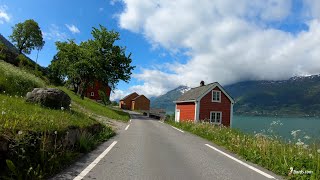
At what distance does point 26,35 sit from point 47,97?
81.0 metres

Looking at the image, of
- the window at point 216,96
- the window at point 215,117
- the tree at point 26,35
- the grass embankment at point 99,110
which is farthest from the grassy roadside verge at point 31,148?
the tree at point 26,35

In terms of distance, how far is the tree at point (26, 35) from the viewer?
85812 millimetres

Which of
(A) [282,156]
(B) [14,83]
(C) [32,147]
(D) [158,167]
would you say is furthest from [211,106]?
(C) [32,147]

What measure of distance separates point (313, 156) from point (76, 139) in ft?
24.6

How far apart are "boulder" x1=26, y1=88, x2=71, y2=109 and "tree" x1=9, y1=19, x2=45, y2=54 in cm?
7926

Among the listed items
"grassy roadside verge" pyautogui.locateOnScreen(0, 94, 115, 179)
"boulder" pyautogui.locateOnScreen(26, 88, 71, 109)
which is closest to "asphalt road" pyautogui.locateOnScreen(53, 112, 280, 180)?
"grassy roadside verge" pyautogui.locateOnScreen(0, 94, 115, 179)

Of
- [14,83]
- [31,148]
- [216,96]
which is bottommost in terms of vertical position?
[31,148]

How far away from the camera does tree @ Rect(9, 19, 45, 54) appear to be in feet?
282

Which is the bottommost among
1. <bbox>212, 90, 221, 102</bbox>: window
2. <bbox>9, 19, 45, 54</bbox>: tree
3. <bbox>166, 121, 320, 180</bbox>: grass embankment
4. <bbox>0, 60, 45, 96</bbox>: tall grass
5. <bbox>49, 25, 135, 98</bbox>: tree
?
<bbox>166, 121, 320, 180</bbox>: grass embankment

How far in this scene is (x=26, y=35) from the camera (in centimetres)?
8688

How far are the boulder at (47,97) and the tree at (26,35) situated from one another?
79.3m

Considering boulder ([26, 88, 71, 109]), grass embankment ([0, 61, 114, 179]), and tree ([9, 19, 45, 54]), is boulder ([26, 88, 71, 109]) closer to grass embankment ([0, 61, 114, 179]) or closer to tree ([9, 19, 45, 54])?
grass embankment ([0, 61, 114, 179])

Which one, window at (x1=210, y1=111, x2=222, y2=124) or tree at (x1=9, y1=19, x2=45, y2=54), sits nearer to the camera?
window at (x1=210, y1=111, x2=222, y2=124)

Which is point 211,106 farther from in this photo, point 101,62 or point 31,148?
point 31,148
